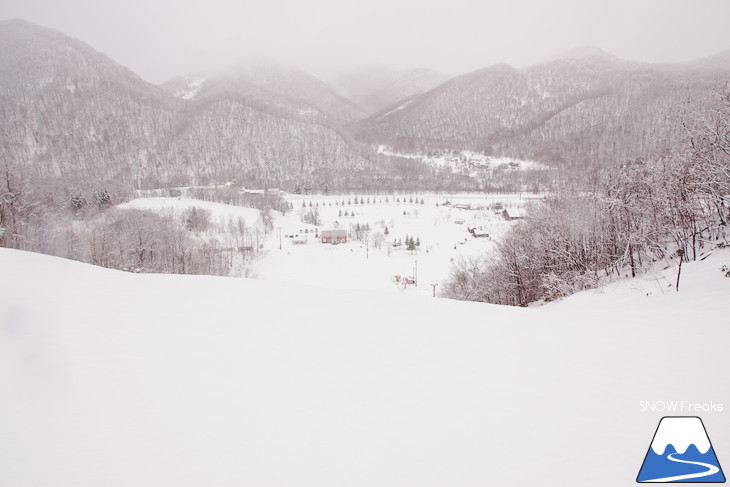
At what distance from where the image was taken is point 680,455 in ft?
9.80

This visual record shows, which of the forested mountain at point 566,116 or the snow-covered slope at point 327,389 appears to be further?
the forested mountain at point 566,116

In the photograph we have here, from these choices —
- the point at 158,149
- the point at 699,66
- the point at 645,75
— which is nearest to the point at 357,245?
the point at 158,149

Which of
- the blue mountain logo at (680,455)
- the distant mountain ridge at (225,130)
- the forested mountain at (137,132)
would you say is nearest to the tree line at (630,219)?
the blue mountain logo at (680,455)

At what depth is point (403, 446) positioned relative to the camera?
3.05m

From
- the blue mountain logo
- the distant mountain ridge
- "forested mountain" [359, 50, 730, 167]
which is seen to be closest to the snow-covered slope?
the blue mountain logo

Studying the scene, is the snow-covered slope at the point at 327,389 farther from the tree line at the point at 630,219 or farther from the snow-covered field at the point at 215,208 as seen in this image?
the snow-covered field at the point at 215,208

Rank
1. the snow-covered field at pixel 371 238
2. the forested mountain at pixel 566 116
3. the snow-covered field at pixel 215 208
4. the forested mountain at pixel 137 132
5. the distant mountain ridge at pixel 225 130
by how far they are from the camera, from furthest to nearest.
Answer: the forested mountain at pixel 566 116, the distant mountain ridge at pixel 225 130, the forested mountain at pixel 137 132, the snow-covered field at pixel 215 208, the snow-covered field at pixel 371 238

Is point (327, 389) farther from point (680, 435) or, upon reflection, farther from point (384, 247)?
point (384, 247)

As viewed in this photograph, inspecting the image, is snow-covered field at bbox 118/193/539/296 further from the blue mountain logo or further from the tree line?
the blue mountain logo

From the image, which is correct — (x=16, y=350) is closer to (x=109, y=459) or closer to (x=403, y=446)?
(x=109, y=459)

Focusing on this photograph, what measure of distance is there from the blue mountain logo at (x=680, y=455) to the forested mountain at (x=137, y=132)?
126 m

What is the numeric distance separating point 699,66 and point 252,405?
28404 centimetres

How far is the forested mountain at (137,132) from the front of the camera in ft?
405

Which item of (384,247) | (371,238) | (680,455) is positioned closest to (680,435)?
(680,455)
